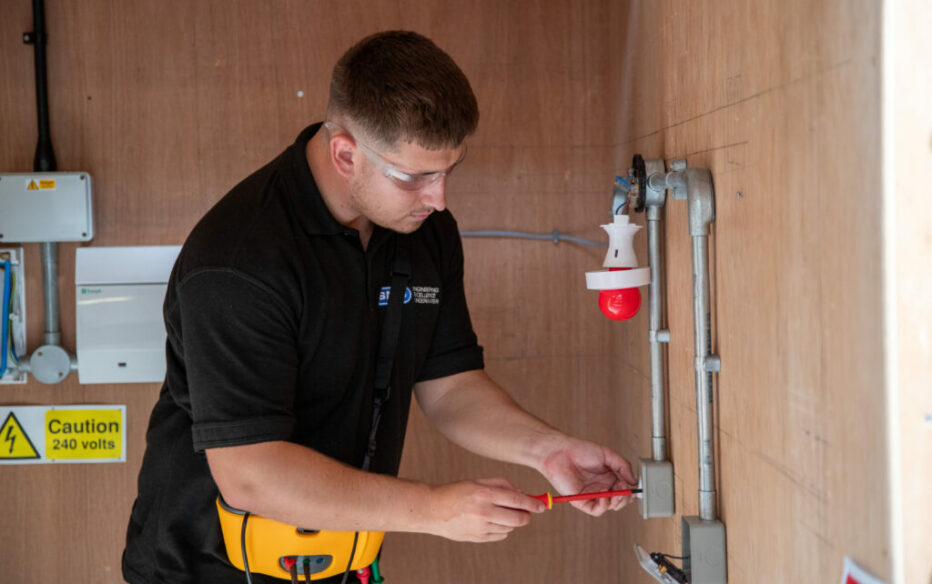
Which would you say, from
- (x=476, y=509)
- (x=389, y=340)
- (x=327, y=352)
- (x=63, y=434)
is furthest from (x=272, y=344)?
(x=63, y=434)

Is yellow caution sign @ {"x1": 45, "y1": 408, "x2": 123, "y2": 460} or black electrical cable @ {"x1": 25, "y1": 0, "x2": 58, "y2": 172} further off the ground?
black electrical cable @ {"x1": 25, "y1": 0, "x2": 58, "y2": 172}

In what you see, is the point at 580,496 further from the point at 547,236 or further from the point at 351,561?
the point at 547,236

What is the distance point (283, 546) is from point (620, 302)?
666 millimetres

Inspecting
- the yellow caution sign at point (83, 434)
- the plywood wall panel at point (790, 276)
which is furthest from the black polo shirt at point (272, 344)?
the yellow caution sign at point (83, 434)

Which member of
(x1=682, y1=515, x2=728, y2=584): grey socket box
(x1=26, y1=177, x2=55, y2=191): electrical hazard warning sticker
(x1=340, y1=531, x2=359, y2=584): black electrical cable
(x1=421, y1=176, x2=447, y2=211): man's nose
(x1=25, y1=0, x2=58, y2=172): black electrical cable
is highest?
(x1=25, y1=0, x2=58, y2=172): black electrical cable

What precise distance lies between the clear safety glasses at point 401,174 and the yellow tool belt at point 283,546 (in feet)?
1.86

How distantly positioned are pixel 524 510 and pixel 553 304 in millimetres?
863

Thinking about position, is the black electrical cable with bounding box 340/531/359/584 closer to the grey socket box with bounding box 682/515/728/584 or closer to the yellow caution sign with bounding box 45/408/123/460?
the grey socket box with bounding box 682/515/728/584

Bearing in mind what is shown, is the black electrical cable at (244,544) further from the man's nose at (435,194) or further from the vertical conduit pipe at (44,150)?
the vertical conduit pipe at (44,150)

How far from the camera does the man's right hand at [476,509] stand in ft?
4.16

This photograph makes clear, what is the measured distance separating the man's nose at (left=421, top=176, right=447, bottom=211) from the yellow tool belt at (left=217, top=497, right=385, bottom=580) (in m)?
0.55

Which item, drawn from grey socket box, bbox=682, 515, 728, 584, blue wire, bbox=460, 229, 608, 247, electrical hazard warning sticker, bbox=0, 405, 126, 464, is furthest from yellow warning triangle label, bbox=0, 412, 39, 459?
grey socket box, bbox=682, 515, 728, 584

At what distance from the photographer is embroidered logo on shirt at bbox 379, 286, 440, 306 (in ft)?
4.94

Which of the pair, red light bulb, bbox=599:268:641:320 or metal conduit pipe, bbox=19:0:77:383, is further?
metal conduit pipe, bbox=19:0:77:383
